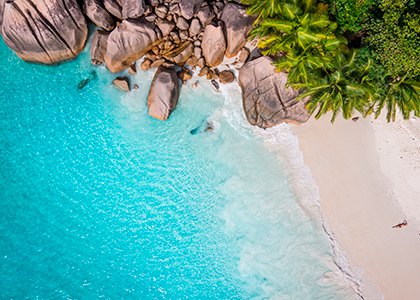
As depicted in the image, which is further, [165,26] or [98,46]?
[98,46]

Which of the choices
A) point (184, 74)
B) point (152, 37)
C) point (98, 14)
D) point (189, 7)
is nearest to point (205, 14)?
point (189, 7)

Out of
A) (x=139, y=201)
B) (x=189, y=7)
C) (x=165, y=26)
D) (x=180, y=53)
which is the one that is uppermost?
(x=189, y=7)

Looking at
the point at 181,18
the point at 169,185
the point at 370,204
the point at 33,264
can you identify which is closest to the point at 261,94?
the point at 181,18

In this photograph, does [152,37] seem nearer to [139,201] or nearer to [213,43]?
[213,43]

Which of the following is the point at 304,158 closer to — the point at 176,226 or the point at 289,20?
the point at 289,20

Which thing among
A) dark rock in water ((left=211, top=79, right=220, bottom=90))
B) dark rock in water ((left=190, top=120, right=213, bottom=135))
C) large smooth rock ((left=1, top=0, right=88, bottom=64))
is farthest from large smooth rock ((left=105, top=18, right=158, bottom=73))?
dark rock in water ((left=190, top=120, right=213, bottom=135))

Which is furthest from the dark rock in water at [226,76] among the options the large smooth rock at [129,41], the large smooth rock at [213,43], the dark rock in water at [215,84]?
the large smooth rock at [129,41]

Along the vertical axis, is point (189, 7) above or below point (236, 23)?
above
